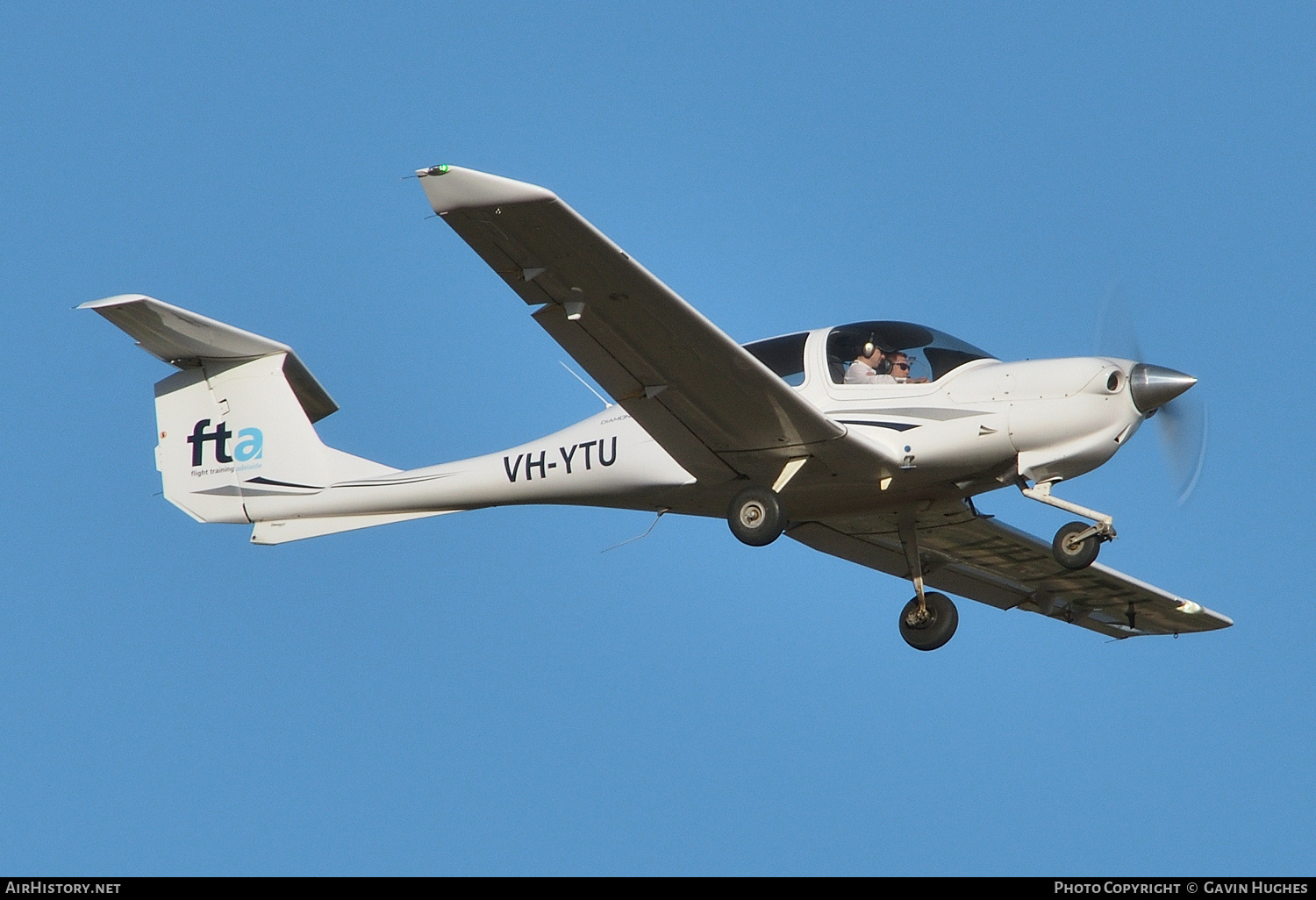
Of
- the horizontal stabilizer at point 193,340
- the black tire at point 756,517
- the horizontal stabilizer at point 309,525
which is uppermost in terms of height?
the horizontal stabilizer at point 193,340

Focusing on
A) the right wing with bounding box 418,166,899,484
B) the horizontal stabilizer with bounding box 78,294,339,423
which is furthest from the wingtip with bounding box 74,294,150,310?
the right wing with bounding box 418,166,899,484

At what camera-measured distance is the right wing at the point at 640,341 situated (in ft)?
38.9

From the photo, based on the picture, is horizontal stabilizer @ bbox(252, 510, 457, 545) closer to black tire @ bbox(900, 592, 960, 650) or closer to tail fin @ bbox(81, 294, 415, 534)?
tail fin @ bbox(81, 294, 415, 534)

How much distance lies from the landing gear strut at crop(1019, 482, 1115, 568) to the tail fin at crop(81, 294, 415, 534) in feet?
22.9

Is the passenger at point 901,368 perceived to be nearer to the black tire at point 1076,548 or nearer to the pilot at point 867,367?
the pilot at point 867,367

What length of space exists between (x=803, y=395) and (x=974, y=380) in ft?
4.79

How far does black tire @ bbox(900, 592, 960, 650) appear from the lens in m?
15.6

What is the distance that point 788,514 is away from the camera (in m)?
14.8

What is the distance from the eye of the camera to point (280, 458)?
17.0 m

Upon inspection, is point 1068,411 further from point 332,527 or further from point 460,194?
point 332,527

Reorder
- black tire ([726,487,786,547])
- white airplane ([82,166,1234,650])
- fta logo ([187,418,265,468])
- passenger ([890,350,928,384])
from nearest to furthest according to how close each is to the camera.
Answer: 1. white airplane ([82,166,1234,650])
2. black tire ([726,487,786,547])
3. passenger ([890,350,928,384])
4. fta logo ([187,418,265,468])

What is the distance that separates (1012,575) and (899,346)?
4164mm

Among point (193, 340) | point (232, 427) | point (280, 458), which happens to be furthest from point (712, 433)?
point (193, 340)

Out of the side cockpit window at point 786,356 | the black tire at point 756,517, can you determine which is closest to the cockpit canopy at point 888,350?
the side cockpit window at point 786,356
